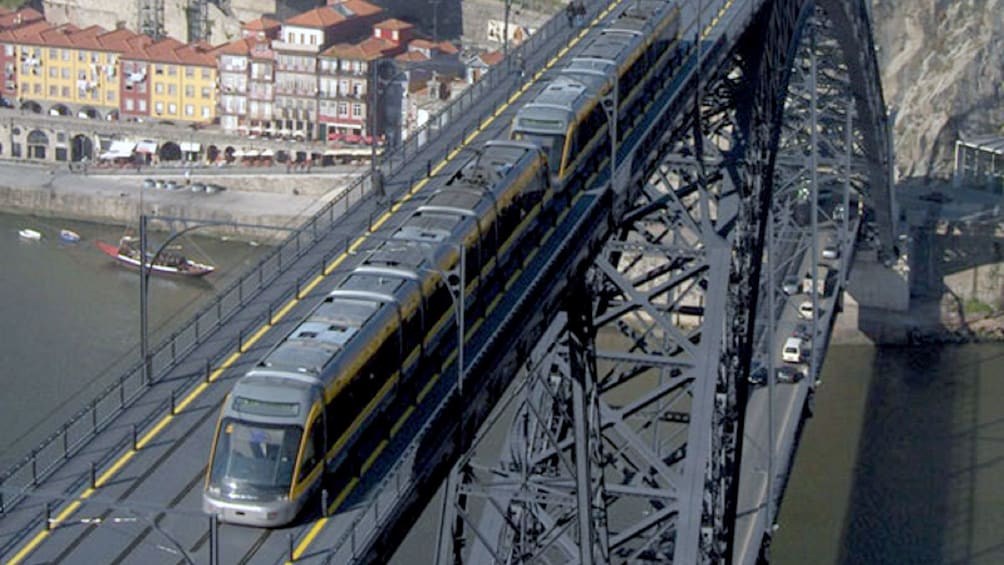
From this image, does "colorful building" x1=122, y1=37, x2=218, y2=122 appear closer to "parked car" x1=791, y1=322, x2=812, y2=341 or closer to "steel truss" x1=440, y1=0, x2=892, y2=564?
"parked car" x1=791, y1=322, x2=812, y2=341

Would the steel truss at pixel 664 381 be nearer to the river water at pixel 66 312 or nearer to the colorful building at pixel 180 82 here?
the river water at pixel 66 312

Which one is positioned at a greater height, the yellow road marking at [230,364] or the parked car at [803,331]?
the yellow road marking at [230,364]

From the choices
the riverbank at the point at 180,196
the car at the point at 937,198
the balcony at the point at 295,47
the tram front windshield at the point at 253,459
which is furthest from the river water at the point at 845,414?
the tram front windshield at the point at 253,459

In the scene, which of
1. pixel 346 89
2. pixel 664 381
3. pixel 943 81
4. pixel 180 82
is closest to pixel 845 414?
pixel 943 81

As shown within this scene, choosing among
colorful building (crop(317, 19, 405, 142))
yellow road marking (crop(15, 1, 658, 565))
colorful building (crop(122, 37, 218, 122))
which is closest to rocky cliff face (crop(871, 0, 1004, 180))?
colorful building (crop(317, 19, 405, 142))

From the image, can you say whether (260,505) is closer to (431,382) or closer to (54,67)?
(431,382)

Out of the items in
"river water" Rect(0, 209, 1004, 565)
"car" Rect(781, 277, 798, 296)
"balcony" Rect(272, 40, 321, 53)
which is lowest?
"river water" Rect(0, 209, 1004, 565)
